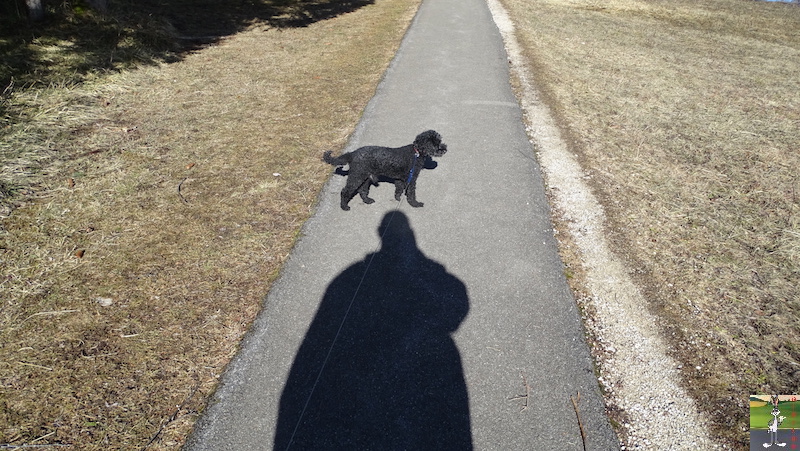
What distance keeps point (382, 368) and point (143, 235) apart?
144 inches

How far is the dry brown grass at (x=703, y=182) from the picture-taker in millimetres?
3979

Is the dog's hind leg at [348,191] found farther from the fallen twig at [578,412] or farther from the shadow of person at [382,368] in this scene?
the fallen twig at [578,412]

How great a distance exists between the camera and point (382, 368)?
12.0 ft

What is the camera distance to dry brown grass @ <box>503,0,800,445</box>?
3979 millimetres

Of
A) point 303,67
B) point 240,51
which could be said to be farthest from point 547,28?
point 240,51

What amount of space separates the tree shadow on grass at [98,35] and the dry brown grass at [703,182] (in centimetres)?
1081

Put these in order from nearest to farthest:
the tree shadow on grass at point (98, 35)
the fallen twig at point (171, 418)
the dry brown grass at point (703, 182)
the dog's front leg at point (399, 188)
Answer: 1. the fallen twig at point (171, 418)
2. the dry brown grass at point (703, 182)
3. the dog's front leg at point (399, 188)
4. the tree shadow on grass at point (98, 35)

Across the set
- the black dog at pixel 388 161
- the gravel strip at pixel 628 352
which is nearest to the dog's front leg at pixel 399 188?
the black dog at pixel 388 161

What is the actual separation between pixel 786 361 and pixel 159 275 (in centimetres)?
646

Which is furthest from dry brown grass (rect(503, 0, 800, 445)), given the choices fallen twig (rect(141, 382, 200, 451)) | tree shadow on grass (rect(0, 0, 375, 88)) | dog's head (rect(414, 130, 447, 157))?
tree shadow on grass (rect(0, 0, 375, 88))

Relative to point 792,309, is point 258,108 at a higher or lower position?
higher

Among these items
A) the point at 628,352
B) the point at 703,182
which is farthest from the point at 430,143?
the point at 703,182

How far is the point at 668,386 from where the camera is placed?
3.63m

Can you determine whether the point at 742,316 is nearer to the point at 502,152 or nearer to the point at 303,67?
the point at 502,152
